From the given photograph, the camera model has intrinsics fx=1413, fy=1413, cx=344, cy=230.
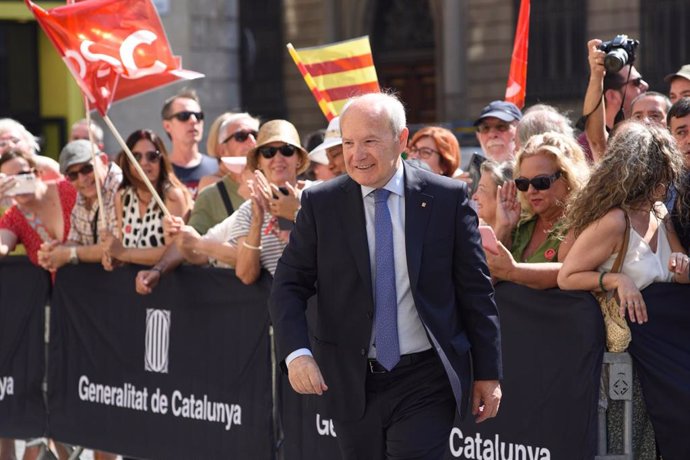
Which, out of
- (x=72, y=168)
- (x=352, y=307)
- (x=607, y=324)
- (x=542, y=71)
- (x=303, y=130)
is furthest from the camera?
(x=303, y=130)

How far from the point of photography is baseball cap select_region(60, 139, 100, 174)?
31.0 feet

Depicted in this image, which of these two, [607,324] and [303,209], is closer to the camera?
[303,209]

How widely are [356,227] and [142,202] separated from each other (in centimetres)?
370

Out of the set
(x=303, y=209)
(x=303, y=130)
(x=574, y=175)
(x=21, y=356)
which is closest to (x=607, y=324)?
(x=574, y=175)

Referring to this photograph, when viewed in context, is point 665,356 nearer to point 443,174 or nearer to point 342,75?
point 443,174

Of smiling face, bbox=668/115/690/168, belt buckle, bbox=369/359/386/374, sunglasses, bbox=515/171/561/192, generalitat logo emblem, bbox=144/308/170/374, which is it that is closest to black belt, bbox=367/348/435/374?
belt buckle, bbox=369/359/386/374

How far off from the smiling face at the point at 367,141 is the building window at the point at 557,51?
61.9 feet

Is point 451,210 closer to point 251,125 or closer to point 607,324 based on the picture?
point 607,324

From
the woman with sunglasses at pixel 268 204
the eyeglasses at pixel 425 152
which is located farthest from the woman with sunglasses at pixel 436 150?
the woman with sunglasses at pixel 268 204

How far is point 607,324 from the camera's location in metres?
6.34

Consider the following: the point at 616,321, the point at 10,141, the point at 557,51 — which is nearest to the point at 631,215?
the point at 616,321

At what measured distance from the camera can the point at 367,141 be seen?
5.49m

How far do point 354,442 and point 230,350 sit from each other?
261 centimetres

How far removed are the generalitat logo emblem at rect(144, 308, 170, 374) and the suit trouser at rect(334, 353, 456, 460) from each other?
3.19m
